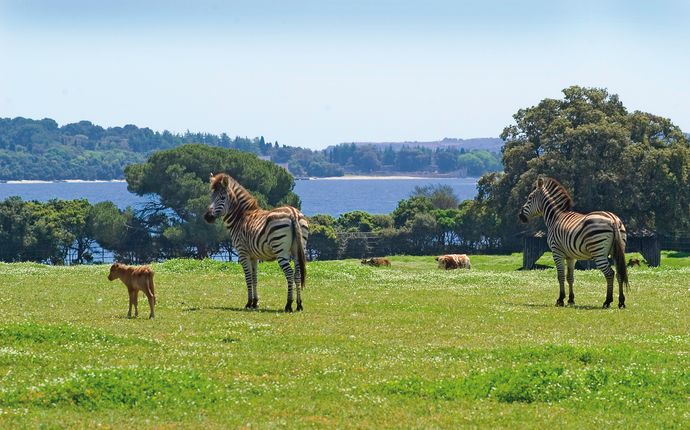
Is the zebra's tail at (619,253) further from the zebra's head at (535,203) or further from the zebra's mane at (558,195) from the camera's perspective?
the zebra's head at (535,203)

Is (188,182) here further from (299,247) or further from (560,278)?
(299,247)

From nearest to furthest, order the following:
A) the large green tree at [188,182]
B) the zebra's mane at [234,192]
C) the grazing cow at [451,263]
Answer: the zebra's mane at [234,192] → the grazing cow at [451,263] → the large green tree at [188,182]

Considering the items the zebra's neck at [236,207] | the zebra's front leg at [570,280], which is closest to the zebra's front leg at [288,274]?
the zebra's neck at [236,207]

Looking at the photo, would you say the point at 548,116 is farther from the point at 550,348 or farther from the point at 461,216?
the point at 550,348

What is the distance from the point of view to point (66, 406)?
14898 mm

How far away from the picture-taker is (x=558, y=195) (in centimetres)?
3228

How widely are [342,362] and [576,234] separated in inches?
521

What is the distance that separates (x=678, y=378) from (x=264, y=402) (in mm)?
6367

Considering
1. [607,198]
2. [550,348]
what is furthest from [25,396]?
[607,198]

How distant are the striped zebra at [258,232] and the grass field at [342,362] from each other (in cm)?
119

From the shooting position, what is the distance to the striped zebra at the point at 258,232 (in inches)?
1094

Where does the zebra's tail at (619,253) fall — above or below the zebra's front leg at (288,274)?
above

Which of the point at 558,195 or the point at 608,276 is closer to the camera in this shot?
the point at 608,276

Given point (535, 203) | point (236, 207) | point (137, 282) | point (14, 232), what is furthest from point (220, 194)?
point (14, 232)
